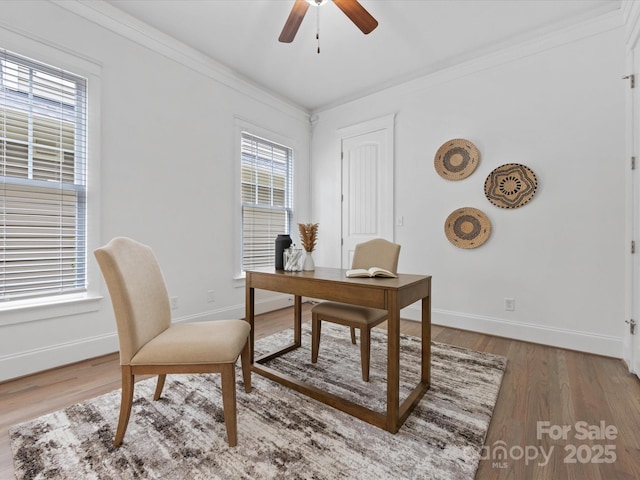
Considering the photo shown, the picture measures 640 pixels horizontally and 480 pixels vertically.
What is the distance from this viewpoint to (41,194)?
2.21 meters

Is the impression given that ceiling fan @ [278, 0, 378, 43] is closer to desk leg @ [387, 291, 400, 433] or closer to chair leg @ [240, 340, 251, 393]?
desk leg @ [387, 291, 400, 433]

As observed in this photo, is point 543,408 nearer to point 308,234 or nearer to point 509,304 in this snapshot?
point 509,304

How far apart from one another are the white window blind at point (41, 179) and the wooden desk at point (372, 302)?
1.54 m

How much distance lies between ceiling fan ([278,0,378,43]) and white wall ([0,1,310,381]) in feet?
4.55

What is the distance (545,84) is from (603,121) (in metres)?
0.61

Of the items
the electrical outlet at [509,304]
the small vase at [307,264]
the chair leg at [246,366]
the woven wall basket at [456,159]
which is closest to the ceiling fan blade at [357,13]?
the woven wall basket at [456,159]

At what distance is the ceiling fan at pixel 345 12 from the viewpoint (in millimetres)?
2014

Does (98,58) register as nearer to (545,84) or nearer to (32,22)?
(32,22)

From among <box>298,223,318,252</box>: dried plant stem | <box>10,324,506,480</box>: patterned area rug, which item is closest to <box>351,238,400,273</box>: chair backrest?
<box>298,223,318,252</box>: dried plant stem

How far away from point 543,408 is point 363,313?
3.86 feet

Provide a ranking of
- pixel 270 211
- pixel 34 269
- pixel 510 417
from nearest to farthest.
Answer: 1. pixel 510 417
2. pixel 34 269
3. pixel 270 211

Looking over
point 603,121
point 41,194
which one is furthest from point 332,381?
point 603,121

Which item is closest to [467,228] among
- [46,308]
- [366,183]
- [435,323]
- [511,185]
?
[511,185]

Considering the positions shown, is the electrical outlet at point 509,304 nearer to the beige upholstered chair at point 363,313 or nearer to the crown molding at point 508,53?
the beige upholstered chair at point 363,313
